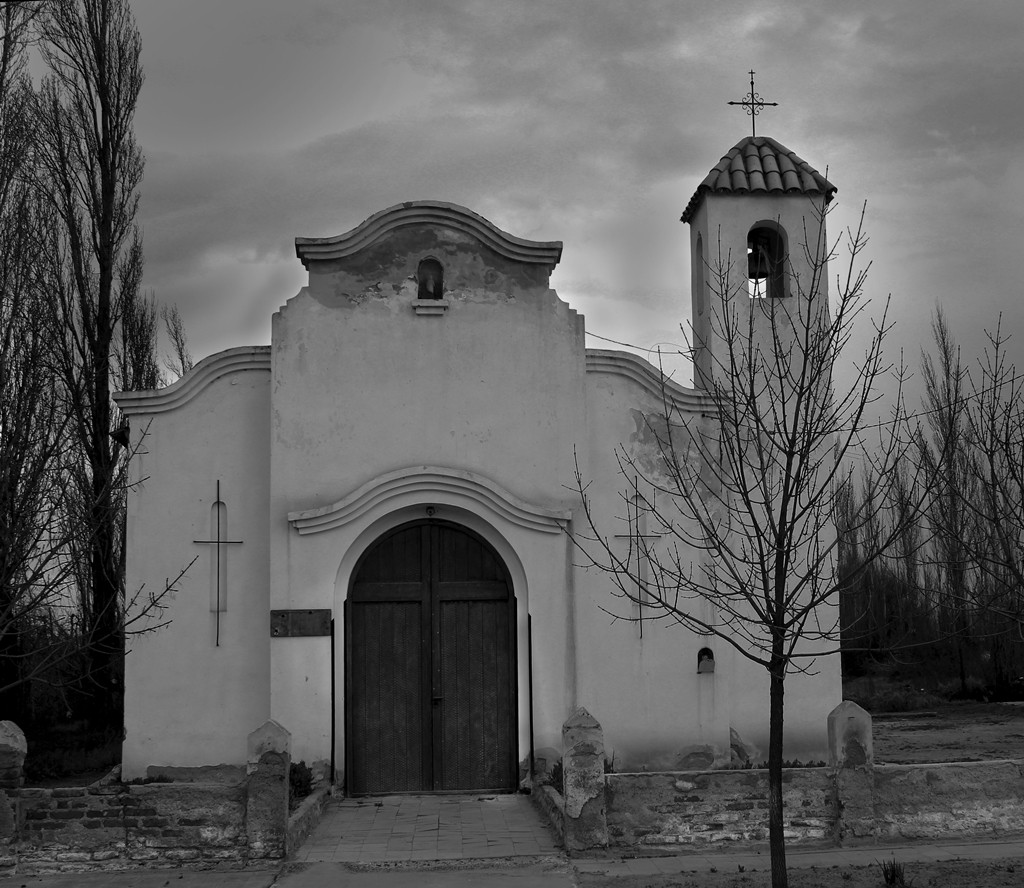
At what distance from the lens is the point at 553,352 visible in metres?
14.5

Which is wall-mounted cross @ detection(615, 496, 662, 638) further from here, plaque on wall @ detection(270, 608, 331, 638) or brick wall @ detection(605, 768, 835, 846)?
plaque on wall @ detection(270, 608, 331, 638)

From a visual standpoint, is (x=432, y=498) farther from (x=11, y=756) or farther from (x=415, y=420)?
(x=11, y=756)

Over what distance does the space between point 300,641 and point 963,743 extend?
12778 millimetres

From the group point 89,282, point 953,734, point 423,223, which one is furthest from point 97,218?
point 953,734

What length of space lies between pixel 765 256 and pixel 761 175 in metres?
1.18

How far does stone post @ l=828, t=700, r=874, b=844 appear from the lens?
36.1 ft

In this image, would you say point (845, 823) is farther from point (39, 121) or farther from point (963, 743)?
point (39, 121)

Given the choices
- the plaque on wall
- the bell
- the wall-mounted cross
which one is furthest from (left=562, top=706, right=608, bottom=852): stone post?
the bell

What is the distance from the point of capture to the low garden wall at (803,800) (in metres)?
10.8

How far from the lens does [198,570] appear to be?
14320 millimetres

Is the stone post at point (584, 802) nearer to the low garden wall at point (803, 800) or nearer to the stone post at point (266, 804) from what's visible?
the low garden wall at point (803, 800)

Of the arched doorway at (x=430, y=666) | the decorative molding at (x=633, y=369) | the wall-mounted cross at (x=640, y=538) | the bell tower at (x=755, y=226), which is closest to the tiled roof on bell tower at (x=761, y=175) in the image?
the bell tower at (x=755, y=226)

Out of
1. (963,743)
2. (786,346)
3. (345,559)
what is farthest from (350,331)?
(963,743)

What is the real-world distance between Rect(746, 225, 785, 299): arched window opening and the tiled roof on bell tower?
600 millimetres
